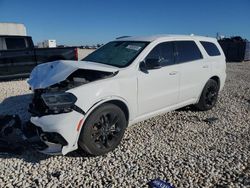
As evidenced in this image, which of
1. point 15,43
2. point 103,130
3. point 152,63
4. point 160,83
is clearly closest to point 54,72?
point 103,130

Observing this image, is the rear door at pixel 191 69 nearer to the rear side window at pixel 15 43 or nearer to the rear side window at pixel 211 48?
the rear side window at pixel 211 48

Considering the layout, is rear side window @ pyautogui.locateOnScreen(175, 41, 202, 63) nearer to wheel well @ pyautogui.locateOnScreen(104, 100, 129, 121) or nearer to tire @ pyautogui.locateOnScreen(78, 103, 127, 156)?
wheel well @ pyautogui.locateOnScreen(104, 100, 129, 121)

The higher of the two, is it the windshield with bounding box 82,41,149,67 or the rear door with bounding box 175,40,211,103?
the windshield with bounding box 82,41,149,67

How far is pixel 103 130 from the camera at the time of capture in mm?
4070

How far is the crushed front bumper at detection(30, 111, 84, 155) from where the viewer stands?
3588 mm

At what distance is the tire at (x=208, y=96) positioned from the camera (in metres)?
6.16

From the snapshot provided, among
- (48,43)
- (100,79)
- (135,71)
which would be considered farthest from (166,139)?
(48,43)

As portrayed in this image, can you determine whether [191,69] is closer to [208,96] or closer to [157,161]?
[208,96]

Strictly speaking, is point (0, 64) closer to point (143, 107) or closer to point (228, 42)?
point (143, 107)

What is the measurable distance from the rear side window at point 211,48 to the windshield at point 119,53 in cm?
200

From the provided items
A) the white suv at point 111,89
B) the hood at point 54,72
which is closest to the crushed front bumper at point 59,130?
the white suv at point 111,89

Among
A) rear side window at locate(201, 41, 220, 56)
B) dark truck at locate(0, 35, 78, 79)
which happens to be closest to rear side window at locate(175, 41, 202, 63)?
rear side window at locate(201, 41, 220, 56)

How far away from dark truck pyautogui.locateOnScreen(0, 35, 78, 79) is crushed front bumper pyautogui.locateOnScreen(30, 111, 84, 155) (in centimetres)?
697

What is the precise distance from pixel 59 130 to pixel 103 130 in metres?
0.74
